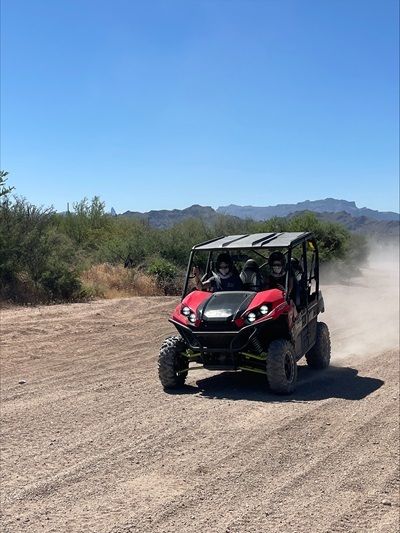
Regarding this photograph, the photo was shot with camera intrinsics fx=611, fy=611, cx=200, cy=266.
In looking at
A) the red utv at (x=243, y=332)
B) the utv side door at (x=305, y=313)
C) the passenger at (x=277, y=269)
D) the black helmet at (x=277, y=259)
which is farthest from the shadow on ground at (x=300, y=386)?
the black helmet at (x=277, y=259)

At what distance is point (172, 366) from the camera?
25.8 feet

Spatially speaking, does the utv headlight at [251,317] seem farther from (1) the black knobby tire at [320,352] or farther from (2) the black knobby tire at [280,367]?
(1) the black knobby tire at [320,352]

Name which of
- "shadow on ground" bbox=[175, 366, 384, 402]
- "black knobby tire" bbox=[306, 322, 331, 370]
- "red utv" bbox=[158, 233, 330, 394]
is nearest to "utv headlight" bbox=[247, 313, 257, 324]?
"red utv" bbox=[158, 233, 330, 394]

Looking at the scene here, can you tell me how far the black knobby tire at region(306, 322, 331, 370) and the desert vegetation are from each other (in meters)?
8.20

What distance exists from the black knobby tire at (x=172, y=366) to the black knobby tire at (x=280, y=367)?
3.87ft

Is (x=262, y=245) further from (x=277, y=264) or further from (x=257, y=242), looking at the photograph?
(x=277, y=264)

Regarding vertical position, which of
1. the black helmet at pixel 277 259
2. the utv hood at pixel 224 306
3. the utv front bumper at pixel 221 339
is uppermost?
the black helmet at pixel 277 259

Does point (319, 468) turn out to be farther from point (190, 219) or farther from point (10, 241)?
point (190, 219)

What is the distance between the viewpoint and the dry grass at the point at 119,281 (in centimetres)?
1773

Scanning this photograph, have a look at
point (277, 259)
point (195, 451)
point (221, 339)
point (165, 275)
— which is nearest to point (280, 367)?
point (221, 339)

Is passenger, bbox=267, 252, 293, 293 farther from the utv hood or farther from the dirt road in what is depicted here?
the dirt road

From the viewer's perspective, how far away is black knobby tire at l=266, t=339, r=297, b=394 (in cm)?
744

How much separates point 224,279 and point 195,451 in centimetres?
350

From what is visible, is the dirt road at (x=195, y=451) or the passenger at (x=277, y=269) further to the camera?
the passenger at (x=277, y=269)
